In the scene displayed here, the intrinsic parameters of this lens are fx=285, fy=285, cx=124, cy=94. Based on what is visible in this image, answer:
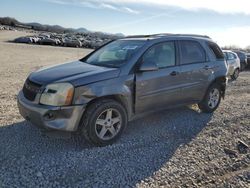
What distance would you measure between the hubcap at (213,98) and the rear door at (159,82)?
4.40 ft

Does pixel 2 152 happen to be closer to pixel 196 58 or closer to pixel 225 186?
pixel 225 186

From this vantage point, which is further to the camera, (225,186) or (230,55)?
(230,55)

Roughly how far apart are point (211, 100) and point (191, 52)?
1.40 metres

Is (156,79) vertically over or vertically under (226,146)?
over

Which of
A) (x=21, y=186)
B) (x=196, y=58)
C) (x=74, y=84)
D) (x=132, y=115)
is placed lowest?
Answer: (x=21, y=186)

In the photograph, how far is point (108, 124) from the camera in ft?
15.3

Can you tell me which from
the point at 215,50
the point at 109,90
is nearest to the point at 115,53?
the point at 109,90

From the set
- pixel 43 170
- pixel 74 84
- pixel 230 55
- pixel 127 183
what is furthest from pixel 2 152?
pixel 230 55

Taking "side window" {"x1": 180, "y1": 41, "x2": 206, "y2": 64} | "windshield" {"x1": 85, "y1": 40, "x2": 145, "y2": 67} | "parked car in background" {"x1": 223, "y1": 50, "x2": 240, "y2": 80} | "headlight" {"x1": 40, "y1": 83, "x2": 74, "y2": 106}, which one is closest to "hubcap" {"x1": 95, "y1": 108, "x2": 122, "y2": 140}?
"headlight" {"x1": 40, "y1": 83, "x2": 74, "y2": 106}

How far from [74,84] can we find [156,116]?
2.57 m

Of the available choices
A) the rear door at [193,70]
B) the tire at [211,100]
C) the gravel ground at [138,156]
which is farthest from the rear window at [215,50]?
the gravel ground at [138,156]

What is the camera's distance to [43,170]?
3834 millimetres

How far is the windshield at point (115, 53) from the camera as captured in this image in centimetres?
506

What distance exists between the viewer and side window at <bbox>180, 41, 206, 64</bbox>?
229 inches
